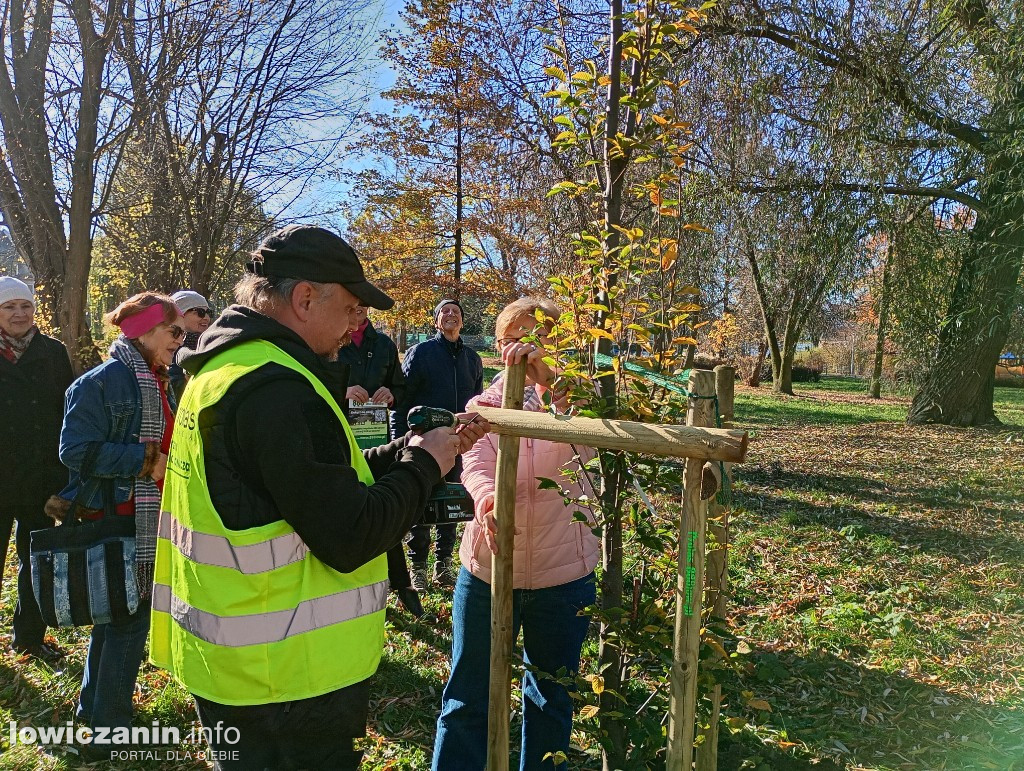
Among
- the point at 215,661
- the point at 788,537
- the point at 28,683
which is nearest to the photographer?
the point at 215,661

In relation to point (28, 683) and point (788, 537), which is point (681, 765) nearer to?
point (28, 683)

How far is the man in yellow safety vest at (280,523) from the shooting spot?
4.81 ft

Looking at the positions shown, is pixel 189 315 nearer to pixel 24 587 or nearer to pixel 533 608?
pixel 24 587

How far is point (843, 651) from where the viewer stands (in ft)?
13.3

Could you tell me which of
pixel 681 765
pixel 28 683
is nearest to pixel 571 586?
pixel 681 765

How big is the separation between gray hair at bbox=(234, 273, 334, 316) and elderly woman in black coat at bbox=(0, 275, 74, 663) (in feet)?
9.85

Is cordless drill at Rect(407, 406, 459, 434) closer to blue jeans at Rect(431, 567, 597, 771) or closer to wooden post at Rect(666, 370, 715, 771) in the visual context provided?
wooden post at Rect(666, 370, 715, 771)

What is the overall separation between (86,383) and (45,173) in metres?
6.52

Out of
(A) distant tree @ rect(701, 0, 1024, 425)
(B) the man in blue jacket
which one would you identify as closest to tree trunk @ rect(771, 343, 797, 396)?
(A) distant tree @ rect(701, 0, 1024, 425)

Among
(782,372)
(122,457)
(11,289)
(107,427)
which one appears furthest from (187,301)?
(782,372)

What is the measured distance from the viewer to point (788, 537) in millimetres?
5984

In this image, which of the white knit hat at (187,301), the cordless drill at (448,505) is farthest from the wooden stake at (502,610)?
the white knit hat at (187,301)

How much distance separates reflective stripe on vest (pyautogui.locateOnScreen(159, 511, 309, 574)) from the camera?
1.49 m

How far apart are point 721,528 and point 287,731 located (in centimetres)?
140
